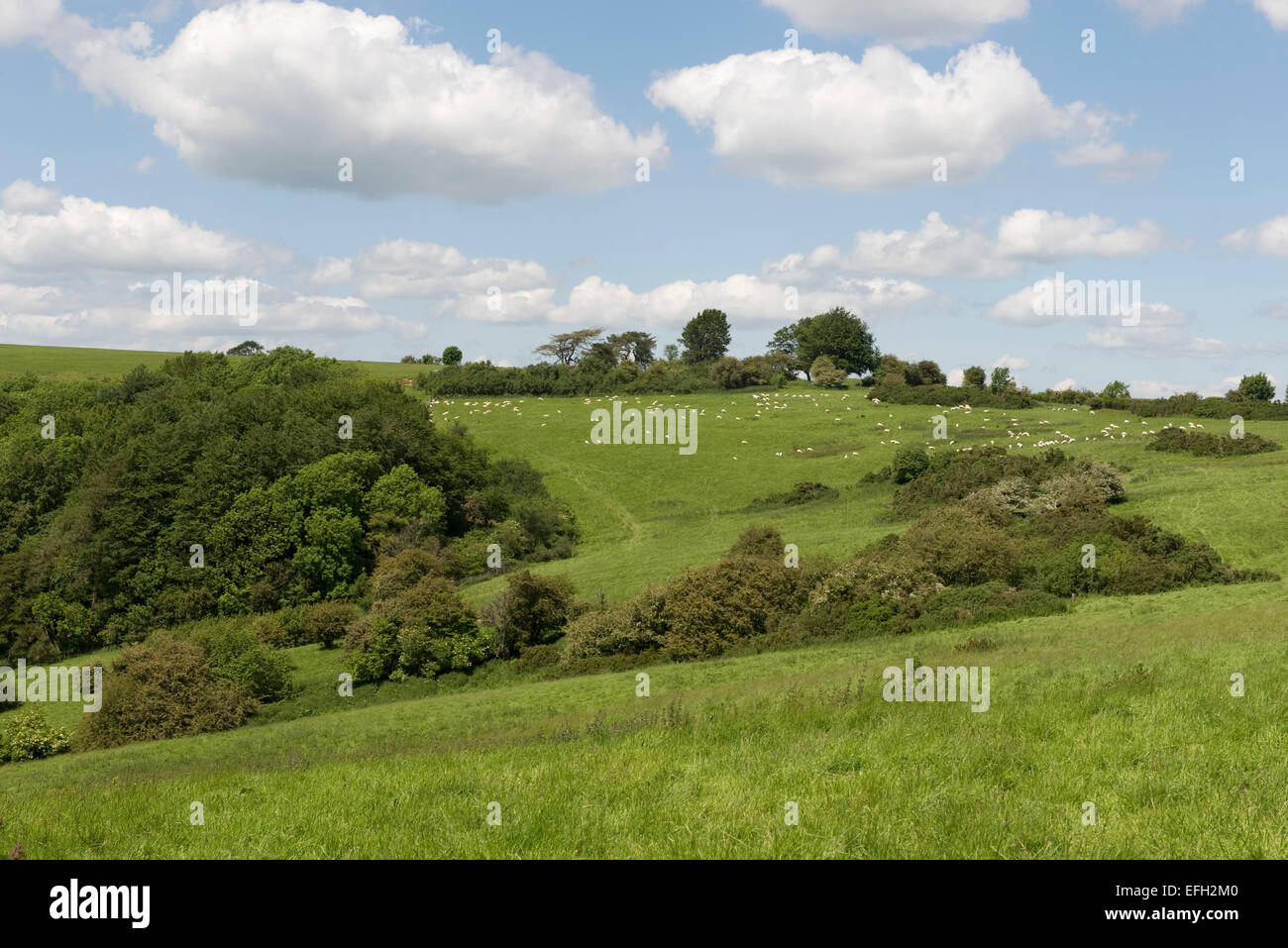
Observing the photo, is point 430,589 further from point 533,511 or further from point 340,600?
point 533,511

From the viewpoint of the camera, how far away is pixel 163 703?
1326 inches

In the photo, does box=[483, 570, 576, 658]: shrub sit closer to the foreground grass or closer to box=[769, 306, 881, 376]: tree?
the foreground grass

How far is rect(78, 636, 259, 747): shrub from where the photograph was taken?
33.4 meters

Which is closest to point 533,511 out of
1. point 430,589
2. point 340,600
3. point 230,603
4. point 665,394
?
point 340,600

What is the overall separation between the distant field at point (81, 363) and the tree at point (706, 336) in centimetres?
5555

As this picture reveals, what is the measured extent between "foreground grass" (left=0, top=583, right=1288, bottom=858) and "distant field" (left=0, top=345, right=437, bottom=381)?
374 feet

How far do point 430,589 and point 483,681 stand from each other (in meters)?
6.20

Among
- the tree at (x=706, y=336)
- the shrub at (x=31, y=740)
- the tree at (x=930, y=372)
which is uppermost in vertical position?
the tree at (x=706, y=336)

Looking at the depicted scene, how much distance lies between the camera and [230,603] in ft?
197

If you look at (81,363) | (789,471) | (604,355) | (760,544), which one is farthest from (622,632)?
(81,363)

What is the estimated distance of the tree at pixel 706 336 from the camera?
180250 mm

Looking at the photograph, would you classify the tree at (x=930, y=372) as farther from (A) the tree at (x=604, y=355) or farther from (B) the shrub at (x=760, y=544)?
(B) the shrub at (x=760, y=544)

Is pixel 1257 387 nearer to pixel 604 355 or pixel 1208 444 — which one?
pixel 1208 444

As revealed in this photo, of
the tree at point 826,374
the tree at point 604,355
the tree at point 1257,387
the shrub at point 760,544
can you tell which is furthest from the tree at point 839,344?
the shrub at point 760,544
